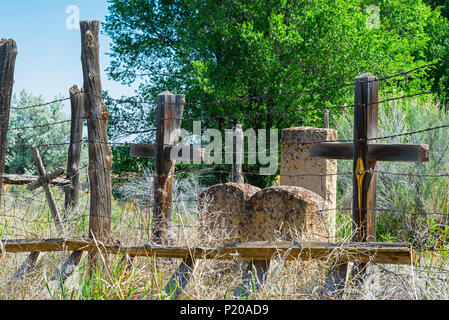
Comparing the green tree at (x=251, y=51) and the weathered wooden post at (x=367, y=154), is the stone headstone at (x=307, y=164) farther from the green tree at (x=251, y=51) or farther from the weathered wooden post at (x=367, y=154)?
the green tree at (x=251, y=51)

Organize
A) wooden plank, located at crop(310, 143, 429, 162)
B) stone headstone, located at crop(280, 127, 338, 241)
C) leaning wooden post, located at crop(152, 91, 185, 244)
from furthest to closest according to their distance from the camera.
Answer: stone headstone, located at crop(280, 127, 338, 241)
leaning wooden post, located at crop(152, 91, 185, 244)
wooden plank, located at crop(310, 143, 429, 162)

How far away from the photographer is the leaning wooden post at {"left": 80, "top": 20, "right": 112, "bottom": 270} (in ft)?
15.4

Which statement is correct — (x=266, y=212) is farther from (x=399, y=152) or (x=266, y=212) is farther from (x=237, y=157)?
(x=237, y=157)

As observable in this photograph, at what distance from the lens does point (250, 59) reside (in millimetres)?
14383

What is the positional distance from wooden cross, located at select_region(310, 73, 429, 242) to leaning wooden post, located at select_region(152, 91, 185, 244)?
200cm

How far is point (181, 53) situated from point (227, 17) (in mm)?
1901

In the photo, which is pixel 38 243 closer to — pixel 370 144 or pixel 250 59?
pixel 370 144

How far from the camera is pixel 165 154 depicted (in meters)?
5.60

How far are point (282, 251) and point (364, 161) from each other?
60.8 inches

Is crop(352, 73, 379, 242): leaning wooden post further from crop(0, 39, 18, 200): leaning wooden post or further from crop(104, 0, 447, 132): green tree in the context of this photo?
crop(104, 0, 447, 132): green tree

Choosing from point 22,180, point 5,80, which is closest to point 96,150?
point 5,80

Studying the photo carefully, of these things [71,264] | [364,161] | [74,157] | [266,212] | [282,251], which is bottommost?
[71,264]

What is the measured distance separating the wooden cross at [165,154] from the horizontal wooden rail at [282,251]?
1.06 m

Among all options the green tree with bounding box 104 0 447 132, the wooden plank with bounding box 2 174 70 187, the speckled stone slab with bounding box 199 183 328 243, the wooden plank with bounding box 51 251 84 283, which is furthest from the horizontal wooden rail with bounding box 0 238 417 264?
the green tree with bounding box 104 0 447 132
